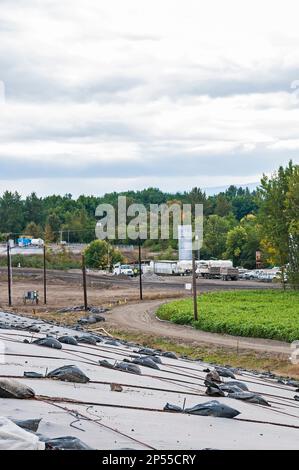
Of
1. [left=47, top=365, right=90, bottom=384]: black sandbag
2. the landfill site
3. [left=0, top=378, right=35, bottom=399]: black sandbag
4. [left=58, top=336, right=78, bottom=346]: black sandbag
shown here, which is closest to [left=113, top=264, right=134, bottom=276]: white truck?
[left=58, top=336, right=78, bottom=346]: black sandbag

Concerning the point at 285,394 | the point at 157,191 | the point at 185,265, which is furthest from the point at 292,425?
the point at 157,191

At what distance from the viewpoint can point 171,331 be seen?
38.7 m

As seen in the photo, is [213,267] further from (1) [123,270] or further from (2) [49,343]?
(2) [49,343]

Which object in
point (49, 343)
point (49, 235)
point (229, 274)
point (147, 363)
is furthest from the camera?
point (49, 235)

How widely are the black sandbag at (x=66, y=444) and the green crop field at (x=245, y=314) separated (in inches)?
1036

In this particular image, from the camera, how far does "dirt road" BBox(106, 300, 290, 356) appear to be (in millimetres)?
33500

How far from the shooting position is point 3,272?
83000mm

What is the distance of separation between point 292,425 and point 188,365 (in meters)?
8.14

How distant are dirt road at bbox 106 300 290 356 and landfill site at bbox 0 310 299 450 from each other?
16691 millimetres

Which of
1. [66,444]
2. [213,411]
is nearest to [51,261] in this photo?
[213,411]

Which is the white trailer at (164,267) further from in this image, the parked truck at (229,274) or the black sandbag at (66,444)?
the black sandbag at (66,444)

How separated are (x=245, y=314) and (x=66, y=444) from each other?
3269 centimetres

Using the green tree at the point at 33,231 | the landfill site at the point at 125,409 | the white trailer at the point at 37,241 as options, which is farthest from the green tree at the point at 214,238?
the landfill site at the point at 125,409

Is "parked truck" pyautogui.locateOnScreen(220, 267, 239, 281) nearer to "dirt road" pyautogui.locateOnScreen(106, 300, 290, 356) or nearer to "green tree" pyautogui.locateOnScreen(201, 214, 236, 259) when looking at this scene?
"green tree" pyautogui.locateOnScreen(201, 214, 236, 259)
